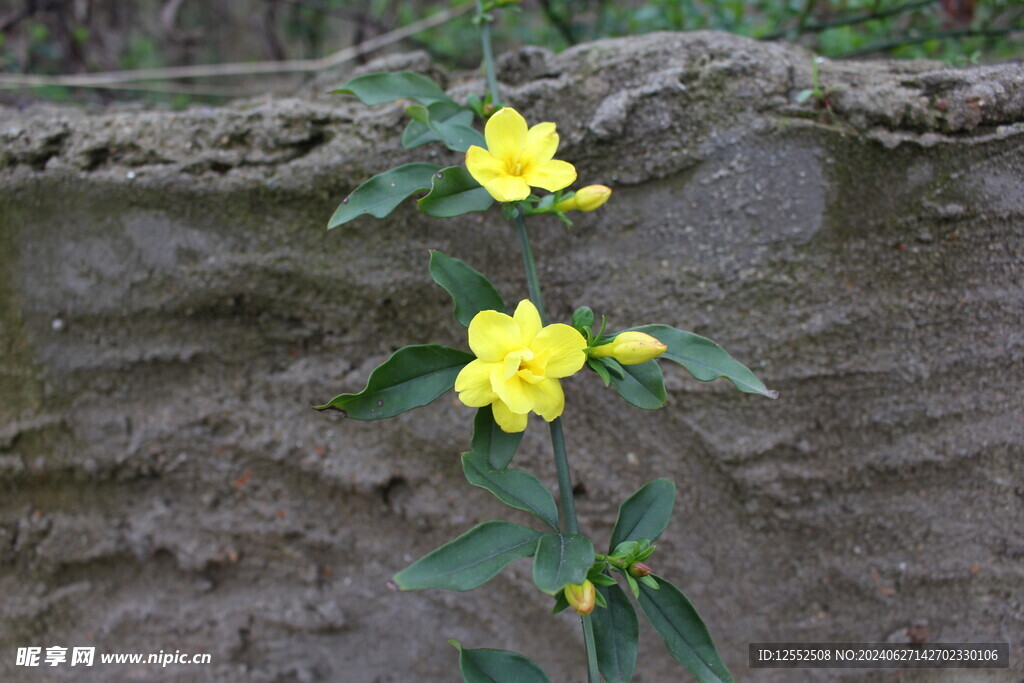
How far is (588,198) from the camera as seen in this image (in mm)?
897

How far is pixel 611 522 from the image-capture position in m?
1.30

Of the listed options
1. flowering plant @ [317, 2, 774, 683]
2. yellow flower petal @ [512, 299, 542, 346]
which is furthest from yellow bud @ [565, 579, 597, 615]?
yellow flower petal @ [512, 299, 542, 346]

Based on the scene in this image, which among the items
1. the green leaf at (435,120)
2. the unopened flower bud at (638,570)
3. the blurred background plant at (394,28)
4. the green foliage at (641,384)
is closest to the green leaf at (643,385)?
the green foliage at (641,384)

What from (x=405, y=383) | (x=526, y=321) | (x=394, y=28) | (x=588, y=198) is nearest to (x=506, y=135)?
(x=588, y=198)

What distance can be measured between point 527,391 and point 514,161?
0.32 m

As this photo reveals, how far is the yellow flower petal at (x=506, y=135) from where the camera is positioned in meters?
0.86

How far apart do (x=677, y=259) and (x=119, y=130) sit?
3.75 ft

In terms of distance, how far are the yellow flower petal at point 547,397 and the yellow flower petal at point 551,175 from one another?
0.87 ft

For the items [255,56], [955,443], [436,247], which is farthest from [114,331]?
[255,56]

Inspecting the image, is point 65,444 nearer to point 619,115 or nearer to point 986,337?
point 619,115

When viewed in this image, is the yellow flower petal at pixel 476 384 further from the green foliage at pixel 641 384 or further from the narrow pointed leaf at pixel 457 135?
the narrow pointed leaf at pixel 457 135

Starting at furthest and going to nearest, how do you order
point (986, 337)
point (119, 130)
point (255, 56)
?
point (255, 56) → point (119, 130) → point (986, 337)

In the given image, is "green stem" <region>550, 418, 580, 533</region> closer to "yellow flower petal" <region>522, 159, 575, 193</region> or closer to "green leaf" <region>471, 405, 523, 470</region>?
"green leaf" <region>471, 405, 523, 470</region>

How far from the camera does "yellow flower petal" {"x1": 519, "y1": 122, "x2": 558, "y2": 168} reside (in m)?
0.89
